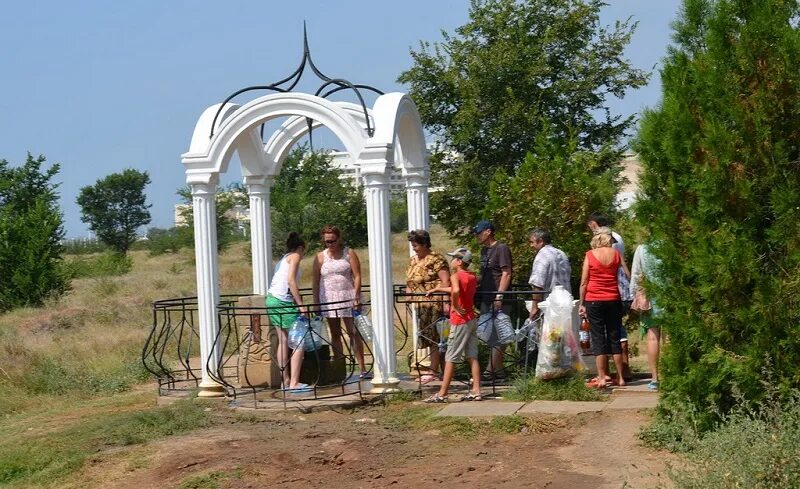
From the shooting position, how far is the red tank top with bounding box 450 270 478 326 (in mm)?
11312

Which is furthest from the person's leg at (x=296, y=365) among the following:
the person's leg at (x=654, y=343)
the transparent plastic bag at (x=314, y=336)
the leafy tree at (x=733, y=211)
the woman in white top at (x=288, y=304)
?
the leafy tree at (x=733, y=211)

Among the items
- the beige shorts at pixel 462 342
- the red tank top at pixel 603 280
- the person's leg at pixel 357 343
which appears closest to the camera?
the beige shorts at pixel 462 342

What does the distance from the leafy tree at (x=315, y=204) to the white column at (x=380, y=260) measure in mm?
31681

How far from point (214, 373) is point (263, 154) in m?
2.91

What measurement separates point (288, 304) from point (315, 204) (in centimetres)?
3527

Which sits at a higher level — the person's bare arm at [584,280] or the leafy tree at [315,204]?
the leafy tree at [315,204]

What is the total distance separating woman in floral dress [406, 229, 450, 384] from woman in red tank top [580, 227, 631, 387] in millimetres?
1521

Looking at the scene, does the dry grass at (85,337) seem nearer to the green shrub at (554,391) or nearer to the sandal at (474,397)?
the sandal at (474,397)

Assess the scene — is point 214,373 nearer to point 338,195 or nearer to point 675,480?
point 675,480

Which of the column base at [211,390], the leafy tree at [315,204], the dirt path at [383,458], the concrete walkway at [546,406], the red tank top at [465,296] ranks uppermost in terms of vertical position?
the leafy tree at [315,204]

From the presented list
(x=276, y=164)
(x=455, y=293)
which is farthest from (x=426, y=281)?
(x=276, y=164)

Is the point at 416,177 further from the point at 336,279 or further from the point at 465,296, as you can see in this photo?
the point at 465,296

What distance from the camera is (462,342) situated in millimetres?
11477

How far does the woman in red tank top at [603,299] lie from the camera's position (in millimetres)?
11766
